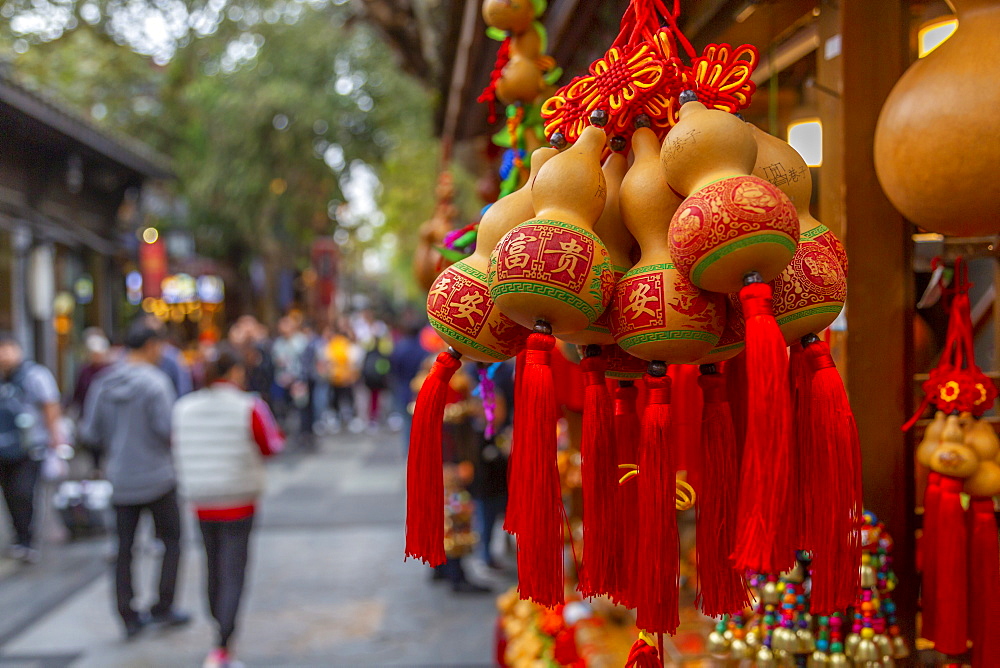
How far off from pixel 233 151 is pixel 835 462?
1478 cm

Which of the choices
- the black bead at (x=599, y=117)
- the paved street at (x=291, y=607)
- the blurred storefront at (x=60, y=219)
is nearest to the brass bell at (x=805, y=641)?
the black bead at (x=599, y=117)

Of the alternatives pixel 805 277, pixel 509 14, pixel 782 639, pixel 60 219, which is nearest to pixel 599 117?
pixel 805 277

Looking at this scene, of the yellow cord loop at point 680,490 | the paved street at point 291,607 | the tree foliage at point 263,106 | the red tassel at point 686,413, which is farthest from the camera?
the tree foliage at point 263,106

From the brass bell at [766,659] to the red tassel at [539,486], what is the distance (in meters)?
0.71

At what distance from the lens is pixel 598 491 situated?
3.57ft

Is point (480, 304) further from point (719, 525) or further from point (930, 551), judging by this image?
point (930, 551)

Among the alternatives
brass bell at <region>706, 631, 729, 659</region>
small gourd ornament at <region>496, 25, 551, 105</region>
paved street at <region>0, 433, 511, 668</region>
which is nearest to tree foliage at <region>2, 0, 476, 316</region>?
paved street at <region>0, 433, 511, 668</region>

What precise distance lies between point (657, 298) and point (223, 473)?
342 cm

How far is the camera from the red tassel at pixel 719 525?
1.03 metres

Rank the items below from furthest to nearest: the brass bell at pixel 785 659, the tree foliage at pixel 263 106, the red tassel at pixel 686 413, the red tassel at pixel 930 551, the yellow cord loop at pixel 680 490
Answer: the tree foliage at pixel 263 106 < the brass bell at pixel 785 659 < the red tassel at pixel 930 551 < the red tassel at pixel 686 413 < the yellow cord loop at pixel 680 490

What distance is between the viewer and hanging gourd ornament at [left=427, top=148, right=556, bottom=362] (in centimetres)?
110

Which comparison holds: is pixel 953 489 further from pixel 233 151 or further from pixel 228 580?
pixel 233 151

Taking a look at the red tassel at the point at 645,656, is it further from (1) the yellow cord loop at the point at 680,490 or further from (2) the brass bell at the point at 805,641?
(2) the brass bell at the point at 805,641

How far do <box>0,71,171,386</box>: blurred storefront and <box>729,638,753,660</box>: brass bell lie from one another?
623 cm
